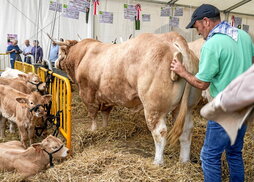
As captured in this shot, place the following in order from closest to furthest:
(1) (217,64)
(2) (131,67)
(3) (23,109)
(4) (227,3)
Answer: (1) (217,64) → (2) (131,67) → (3) (23,109) → (4) (227,3)

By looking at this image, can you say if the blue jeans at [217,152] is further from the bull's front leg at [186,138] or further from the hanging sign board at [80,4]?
the hanging sign board at [80,4]

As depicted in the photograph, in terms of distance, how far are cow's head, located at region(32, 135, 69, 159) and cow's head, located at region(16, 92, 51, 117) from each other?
589 mm

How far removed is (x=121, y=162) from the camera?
10.4 feet

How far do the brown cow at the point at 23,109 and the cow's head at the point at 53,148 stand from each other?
0.60 meters

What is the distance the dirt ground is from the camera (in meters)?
2.93

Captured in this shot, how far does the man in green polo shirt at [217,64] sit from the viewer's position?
84.4 inches

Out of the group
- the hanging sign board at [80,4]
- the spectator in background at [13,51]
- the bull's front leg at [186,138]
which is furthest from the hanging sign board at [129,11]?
the bull's front leg at [186,138]

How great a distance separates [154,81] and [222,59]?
3.54ft

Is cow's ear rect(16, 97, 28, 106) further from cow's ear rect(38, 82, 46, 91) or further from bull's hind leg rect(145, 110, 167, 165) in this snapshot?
bull's hind leg rect(145, 110, 167, 165)

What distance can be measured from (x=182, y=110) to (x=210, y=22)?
1129mm

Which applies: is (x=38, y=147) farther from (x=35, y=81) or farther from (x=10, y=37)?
(x=10, y=37)

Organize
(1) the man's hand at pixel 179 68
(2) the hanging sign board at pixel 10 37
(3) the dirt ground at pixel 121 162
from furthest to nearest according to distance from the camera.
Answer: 1. (2) the hanging sign board at pixel 10 37
2. (3) the dirt ground at pixel 121 162
3. (1) the man's hand at pixel 179 68

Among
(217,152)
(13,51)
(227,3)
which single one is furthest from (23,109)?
(227,3)

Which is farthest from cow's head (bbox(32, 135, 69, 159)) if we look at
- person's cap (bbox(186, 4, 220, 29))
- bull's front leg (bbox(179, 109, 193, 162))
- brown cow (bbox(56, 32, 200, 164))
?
person's cap (bbox(186, 4, 220, 29))
